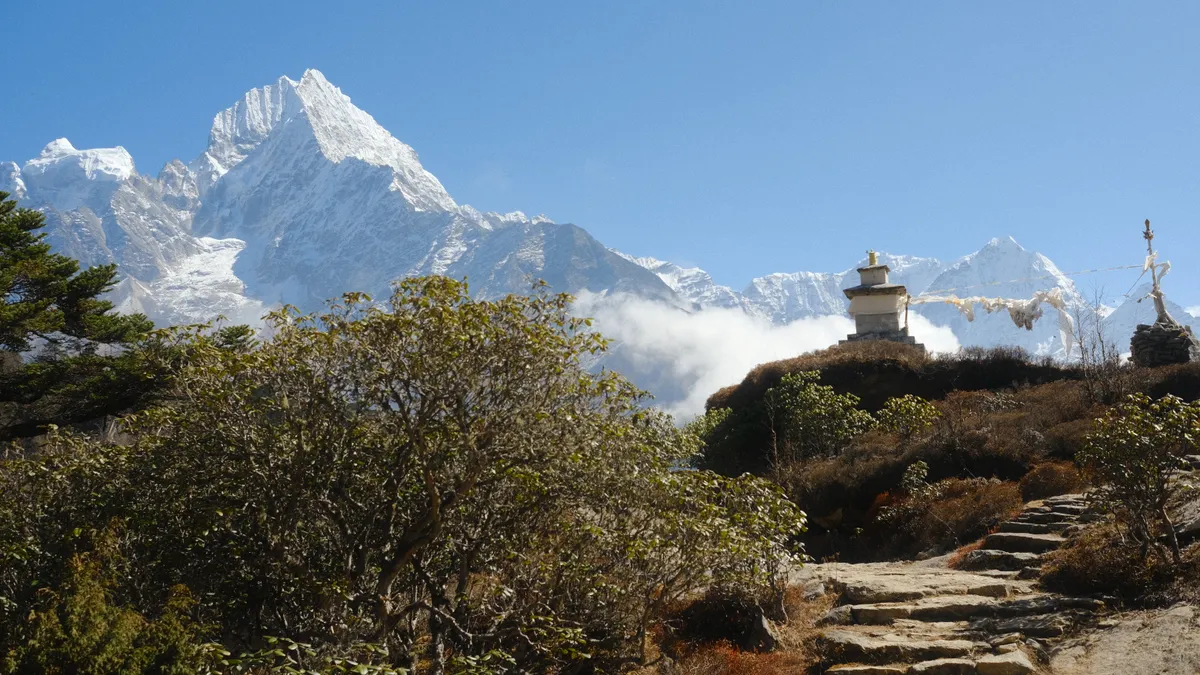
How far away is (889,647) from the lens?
965 centimetres

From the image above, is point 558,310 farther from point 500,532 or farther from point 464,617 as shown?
point 464,617

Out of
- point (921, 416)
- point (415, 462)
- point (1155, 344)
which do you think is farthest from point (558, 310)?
point (1155, 344)

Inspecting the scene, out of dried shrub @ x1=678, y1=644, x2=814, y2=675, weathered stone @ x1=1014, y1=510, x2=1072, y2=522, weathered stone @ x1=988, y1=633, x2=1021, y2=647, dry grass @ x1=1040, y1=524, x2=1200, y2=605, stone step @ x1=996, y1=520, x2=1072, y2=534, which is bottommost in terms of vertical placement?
dried shrub @ x1=678, y1=644, x2=814, y2=675

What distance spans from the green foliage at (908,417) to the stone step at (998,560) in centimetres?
746

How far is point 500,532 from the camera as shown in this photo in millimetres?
8617

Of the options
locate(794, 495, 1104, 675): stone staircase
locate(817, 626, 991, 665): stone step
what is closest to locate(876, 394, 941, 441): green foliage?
locate(794, 495, 1104, 675): stone staircase

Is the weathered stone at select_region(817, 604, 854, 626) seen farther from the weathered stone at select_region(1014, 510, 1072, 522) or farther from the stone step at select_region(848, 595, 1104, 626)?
the weathered stone at select_region(1014, 510, 1072, 522)

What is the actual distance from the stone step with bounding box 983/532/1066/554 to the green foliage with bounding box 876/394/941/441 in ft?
22.8

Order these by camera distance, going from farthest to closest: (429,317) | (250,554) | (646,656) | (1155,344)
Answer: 1. (1155,344)
2. (646,656)
3. (250,554)
4. (429,317)

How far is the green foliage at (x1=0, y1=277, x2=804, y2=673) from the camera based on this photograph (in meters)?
7.53

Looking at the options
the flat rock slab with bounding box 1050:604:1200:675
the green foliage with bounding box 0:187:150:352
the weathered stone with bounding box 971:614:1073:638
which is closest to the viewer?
the flat rock slab with bounding box 1050:604:1200:675

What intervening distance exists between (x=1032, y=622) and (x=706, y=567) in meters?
3.61

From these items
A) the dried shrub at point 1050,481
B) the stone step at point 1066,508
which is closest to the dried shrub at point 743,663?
the stone step at point 1066,508

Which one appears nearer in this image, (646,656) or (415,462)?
(415,462)
